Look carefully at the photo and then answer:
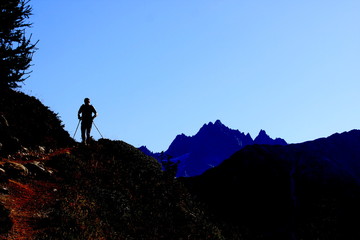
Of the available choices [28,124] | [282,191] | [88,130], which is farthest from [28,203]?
[282,191]

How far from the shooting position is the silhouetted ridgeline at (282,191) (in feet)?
267

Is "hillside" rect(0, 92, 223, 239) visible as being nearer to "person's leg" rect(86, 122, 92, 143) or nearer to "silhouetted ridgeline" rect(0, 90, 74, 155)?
"silhouetted ridgeline" rect(0, 90, 74, 155)

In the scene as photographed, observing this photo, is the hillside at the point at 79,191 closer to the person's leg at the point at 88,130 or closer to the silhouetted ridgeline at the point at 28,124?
the silhouetted ridgeline at the point at 28,124

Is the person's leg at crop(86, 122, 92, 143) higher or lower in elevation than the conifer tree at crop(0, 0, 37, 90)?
lower

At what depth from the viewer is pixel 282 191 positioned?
106750mm

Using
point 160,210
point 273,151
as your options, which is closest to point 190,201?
point 160,210

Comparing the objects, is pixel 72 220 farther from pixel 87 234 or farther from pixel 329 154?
pixel 329 154

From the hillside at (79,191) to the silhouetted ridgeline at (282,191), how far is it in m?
46.7

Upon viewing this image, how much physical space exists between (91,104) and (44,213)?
36.4 ft

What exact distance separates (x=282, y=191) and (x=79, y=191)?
101m

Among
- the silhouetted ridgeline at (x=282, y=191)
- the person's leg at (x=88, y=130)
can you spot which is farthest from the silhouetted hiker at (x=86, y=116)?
the silhouetted ridgeline at (x=282, y=191)

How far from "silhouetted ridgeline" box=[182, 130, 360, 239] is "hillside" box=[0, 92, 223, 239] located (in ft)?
153

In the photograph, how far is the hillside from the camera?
10805 millimetres

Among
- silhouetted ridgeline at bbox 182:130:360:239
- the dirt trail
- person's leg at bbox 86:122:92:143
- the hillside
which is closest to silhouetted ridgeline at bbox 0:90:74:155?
the hillside
